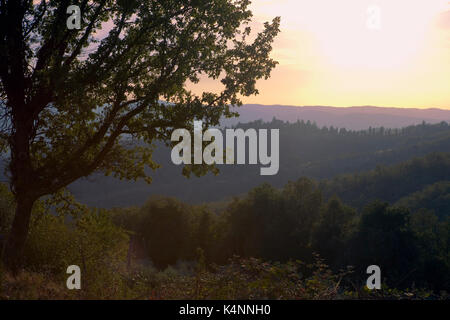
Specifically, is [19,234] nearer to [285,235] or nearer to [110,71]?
[110,71]

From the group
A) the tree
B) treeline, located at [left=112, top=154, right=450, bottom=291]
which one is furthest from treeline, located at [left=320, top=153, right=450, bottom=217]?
the tree

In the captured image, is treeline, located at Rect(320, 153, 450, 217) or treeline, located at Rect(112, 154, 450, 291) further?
treeline, located at Rect(320, 153, 450, 217)

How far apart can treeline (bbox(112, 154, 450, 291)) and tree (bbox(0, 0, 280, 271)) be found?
3487 centimetres

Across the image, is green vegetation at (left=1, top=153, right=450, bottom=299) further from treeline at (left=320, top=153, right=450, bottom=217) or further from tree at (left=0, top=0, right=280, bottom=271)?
treeline at (left=320, top=153, right=450, bottom=217)

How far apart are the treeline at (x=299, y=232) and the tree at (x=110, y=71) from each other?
3487cm

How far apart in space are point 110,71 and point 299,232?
137ft

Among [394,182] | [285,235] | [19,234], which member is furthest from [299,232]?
[394,182]

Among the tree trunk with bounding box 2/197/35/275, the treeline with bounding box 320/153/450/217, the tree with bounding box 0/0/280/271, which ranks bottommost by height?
the treeline with bounding box 320/153/450/217

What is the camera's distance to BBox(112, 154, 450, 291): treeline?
140 feet

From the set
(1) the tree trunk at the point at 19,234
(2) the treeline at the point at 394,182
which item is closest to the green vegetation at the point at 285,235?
(1) the tree trunk at the point at 19,234

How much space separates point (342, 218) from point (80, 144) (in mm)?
42869

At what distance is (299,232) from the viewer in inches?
1932

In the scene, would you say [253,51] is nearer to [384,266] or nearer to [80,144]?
[80,144]

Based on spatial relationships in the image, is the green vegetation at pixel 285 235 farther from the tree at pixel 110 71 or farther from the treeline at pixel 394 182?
the treeline at pixel 394 182
